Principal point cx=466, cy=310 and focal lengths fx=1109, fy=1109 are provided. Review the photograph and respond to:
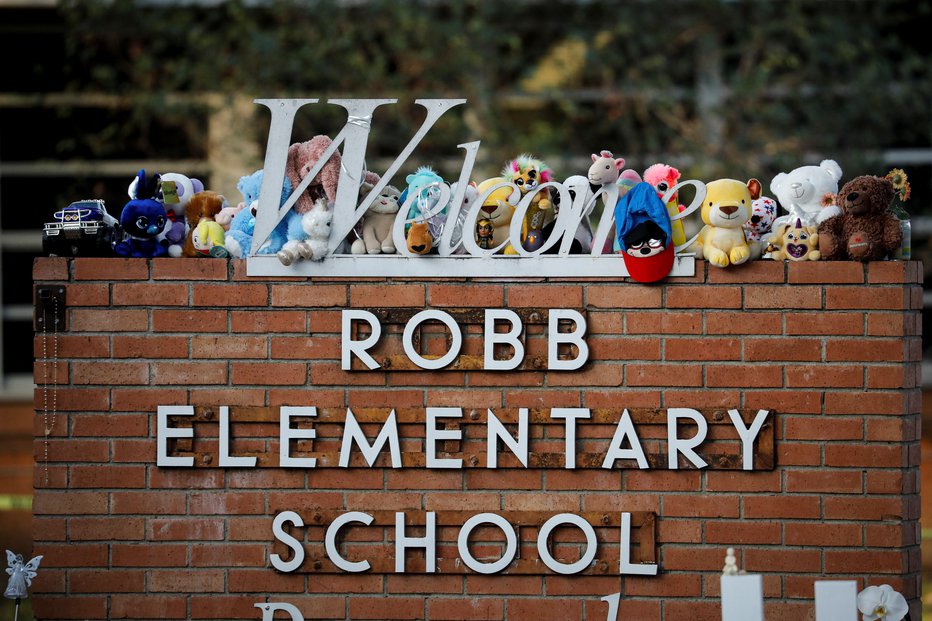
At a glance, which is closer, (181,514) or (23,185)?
(181,514)

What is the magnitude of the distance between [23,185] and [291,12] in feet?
10.8

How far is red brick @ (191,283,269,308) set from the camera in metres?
3.74

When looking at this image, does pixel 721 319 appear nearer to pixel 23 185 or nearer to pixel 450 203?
pixel 450 203

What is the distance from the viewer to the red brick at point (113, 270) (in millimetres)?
3762

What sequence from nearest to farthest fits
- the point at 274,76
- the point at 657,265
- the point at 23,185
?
the point at 657,265 < the point at 274,76 < the point at 23,185

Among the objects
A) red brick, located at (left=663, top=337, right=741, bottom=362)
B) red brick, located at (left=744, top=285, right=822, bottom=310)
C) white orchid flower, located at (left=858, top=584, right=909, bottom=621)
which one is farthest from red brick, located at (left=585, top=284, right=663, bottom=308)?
white orchid flower, located at (left=858, top=584, right=909, bottom=621)

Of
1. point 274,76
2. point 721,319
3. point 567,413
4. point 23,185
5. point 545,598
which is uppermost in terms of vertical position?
point 274,76

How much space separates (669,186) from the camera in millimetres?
3805

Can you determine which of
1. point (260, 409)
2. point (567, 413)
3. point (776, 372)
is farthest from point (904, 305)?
point (260, 409)

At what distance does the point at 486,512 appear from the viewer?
12.1ft

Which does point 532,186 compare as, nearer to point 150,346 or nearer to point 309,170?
point 309,170

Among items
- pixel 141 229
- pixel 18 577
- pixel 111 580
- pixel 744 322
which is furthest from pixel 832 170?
pixel 18 577

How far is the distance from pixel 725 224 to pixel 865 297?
513mm

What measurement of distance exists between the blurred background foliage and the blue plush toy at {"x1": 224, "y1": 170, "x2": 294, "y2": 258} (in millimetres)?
5481
